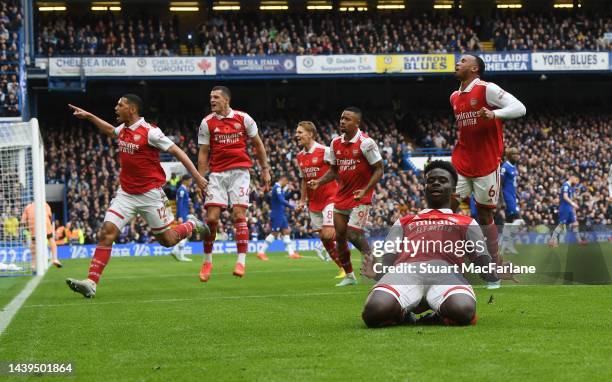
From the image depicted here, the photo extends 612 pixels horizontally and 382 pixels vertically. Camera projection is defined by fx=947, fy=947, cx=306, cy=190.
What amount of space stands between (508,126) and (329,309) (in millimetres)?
38602

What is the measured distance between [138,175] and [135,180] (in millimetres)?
76

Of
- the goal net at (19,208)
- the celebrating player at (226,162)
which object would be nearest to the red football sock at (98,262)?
the celebrating player at (226,162)

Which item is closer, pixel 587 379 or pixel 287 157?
pixel 587 379

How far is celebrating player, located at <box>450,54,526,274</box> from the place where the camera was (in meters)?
11.1

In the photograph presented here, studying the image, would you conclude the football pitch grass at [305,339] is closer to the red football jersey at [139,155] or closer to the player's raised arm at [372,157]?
the red football jersey at [139,155]

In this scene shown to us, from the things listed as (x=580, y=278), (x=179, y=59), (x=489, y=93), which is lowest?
(x=580, y=278)

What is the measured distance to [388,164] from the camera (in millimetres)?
41781

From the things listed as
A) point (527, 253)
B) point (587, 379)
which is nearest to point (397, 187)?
point (527, 253)

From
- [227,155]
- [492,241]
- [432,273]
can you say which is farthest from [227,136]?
[432,273]

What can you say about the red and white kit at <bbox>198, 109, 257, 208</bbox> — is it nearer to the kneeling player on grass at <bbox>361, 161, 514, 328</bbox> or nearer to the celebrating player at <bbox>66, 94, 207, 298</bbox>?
the celebrating player at <bbox>66, 94, 207, 298</bbox>

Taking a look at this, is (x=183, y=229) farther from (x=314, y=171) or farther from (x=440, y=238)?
(x=440, y=238)

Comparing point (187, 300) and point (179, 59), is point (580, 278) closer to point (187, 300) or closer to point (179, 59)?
point (187, 300)

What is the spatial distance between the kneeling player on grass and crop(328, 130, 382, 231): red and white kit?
16.6ft

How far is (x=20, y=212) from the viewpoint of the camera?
20953 millimetres
